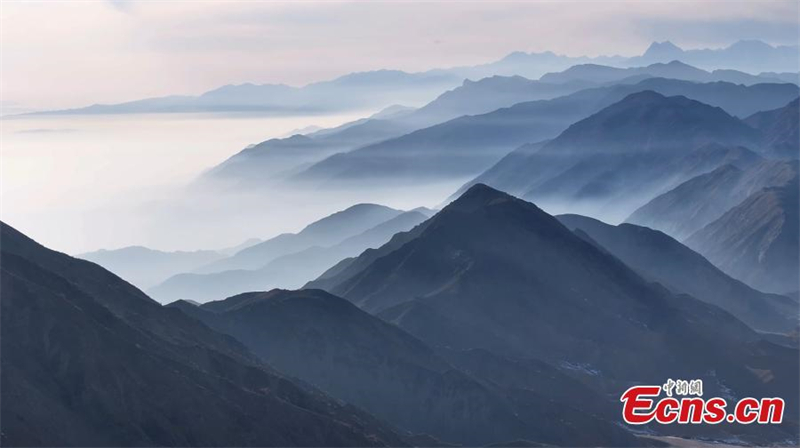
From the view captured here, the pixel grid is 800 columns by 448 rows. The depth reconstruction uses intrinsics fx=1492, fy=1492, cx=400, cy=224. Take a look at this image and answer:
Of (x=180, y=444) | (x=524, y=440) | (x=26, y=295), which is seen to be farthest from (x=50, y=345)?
(x=524, y=440)

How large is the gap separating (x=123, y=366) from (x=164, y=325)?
83.3 feet

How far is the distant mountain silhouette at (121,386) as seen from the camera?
5689 inches

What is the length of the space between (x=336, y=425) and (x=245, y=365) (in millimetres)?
14863

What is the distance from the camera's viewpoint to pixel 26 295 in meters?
156

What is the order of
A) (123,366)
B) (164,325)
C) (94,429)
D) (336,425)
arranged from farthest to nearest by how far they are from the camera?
(164,325) → (336,425) → (123,366) → (94,429)

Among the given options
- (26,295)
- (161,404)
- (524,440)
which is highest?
(26,295)

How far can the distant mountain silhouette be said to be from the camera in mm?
144500

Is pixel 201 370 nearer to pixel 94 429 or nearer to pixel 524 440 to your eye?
pixel 94 429

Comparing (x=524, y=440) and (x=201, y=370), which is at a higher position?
(x=201, y=370)

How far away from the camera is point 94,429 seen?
477 feet

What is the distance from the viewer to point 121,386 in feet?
499

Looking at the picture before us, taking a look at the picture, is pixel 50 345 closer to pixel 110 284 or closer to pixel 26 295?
pixel 26 295

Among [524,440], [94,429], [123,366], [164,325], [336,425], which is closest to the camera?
[94,429]

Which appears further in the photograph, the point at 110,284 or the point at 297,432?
the point at 110,284
